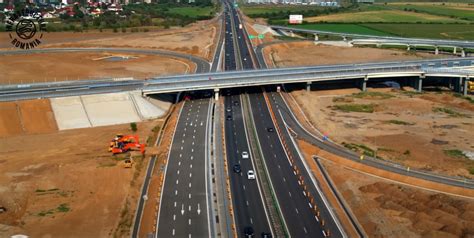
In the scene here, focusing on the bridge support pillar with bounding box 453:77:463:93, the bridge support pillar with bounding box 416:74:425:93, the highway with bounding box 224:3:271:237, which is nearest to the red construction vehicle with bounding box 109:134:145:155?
the highway with bounding box 224:3:271:237

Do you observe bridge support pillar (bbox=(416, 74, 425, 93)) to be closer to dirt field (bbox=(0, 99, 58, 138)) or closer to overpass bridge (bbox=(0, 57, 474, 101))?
overpass bridge (bbox=(0, 57, 474, 101))

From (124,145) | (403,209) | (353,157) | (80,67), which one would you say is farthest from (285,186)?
(80,67)

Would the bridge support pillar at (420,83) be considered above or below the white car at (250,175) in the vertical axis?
above

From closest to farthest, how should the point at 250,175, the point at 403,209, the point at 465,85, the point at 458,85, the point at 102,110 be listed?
the point at 403,209, the point at 250,175, the point at 102,110, the point at 465,85, the point at 458,85

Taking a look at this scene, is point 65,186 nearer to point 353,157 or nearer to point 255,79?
point 353,157

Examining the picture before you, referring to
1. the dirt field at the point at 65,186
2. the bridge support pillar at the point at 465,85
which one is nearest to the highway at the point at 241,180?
the dirt field at the point at 65,186

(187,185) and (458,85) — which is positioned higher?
(458,85)

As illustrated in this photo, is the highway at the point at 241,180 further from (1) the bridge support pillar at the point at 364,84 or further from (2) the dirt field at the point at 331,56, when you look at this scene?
(2) the dirt field at the point at 331,56
